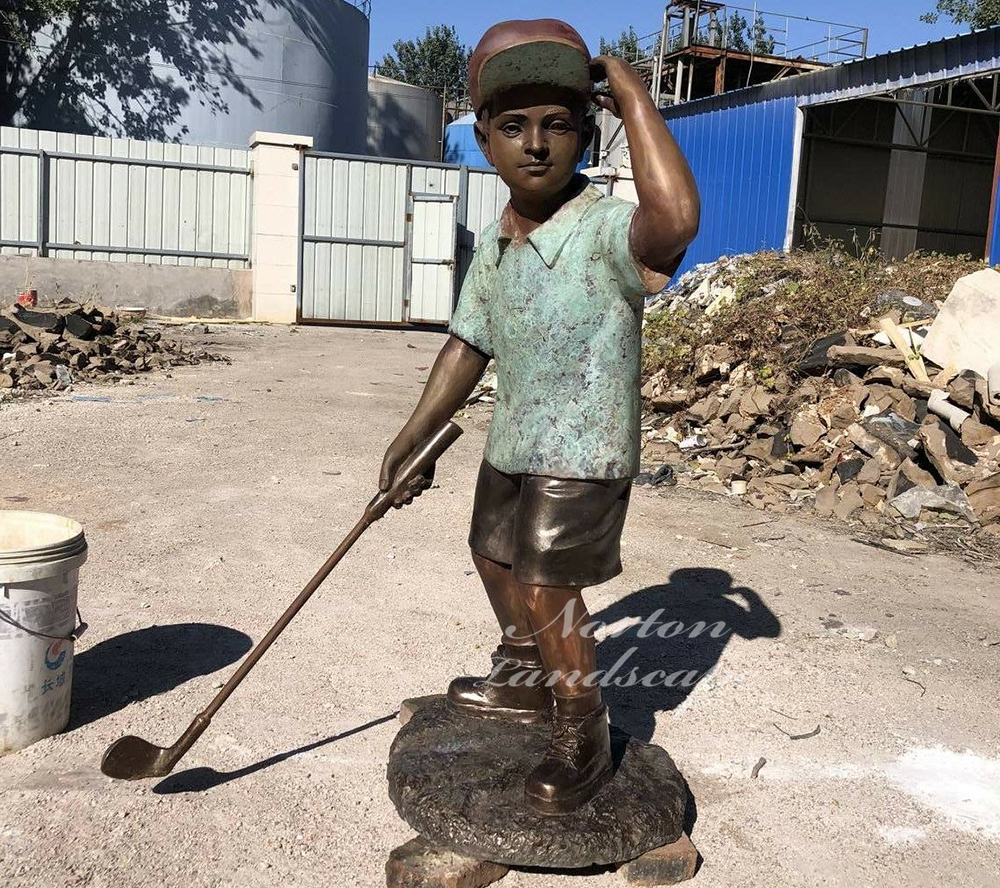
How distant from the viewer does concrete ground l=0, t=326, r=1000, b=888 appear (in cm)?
254

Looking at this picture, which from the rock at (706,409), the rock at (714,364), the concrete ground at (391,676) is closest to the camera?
the concrete ground at (391,676)

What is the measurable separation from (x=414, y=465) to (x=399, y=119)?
88.8 ft

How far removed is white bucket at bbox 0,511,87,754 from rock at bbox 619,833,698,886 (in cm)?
173

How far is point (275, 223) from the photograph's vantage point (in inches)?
614

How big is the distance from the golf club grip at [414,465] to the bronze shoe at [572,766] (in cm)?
72

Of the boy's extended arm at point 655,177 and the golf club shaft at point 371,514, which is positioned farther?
the golf club shaft at point 371,514

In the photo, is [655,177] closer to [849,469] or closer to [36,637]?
[36,637]

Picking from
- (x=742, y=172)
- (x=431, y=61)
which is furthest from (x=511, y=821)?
(x=431, y=61)

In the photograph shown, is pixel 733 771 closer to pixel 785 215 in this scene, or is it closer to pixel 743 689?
pixel 743 689

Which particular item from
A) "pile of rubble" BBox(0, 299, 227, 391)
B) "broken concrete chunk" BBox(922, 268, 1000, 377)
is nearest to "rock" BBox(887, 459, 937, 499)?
"broken concrete chunk" BBox(922, 268, 1000, 377)

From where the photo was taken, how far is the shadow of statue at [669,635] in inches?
138

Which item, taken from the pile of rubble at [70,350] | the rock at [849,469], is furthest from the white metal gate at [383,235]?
the rock at [849,469]

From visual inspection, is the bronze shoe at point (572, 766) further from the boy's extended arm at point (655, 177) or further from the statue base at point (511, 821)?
the boy's extended arm at point (655, 177)

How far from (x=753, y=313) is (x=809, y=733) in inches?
231
